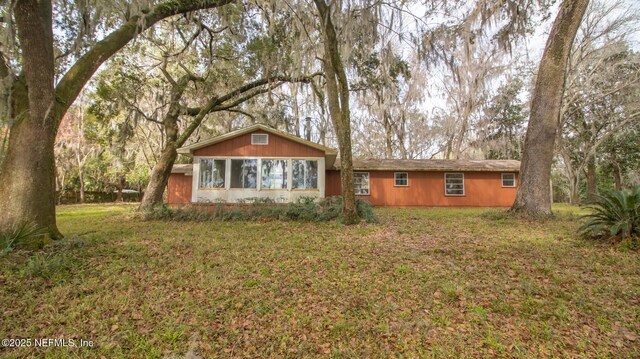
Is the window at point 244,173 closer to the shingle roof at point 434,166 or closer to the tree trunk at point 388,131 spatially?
the shingle roof at point 434,166

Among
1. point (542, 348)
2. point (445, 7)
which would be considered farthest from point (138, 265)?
point (445, 7)

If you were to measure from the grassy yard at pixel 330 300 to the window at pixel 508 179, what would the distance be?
12318 millimetres

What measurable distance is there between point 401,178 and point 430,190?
5.91 ft

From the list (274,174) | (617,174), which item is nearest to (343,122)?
(274,174)

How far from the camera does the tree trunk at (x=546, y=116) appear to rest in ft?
27.8

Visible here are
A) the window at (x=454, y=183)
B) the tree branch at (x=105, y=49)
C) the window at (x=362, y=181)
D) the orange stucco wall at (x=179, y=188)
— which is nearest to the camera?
the tree branch at (x=105, y=49)

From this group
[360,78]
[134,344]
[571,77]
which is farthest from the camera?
[571,77]

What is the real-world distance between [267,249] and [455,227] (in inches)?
207

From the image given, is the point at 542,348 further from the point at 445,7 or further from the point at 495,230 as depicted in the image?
the point at 445,7

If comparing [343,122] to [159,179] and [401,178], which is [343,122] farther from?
[401,178]

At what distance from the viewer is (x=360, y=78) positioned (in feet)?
39.2

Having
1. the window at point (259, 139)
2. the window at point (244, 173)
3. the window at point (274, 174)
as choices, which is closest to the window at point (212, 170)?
the window at point (244, 173)

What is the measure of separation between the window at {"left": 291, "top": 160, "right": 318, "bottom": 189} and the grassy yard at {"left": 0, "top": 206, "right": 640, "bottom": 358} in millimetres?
7337

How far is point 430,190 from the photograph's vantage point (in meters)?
16.6
